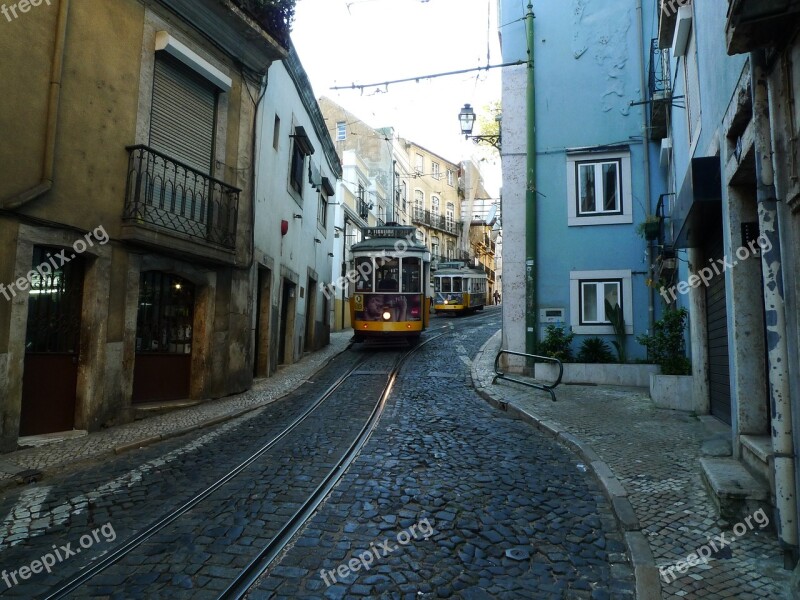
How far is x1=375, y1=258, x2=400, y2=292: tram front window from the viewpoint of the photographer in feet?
53.0

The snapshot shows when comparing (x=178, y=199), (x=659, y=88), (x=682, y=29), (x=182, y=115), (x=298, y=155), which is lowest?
(x=178, y=199)

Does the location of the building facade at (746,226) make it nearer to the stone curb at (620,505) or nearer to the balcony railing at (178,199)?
the stone curb at (620,505)

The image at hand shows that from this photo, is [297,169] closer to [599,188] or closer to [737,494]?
[599,188]

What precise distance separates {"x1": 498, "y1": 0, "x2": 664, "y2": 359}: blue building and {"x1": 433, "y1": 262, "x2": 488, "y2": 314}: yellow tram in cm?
1993

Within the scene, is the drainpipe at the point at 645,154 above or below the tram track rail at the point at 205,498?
above

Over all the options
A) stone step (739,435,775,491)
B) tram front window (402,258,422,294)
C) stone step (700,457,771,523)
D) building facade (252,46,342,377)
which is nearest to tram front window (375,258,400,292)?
tram front window (402,258,422,294)

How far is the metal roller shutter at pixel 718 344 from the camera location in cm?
668

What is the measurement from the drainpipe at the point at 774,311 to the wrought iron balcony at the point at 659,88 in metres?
7.57

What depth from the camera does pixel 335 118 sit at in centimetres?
4100

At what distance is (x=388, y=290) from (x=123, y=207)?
363 inches

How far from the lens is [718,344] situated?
7098 mm

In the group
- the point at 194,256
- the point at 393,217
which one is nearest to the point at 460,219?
the point at 393,217

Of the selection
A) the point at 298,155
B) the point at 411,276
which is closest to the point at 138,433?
the point at 298,155

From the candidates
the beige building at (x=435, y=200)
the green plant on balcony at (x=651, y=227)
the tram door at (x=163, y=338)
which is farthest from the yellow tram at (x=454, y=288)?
the tram door at (x=163, y=338)
